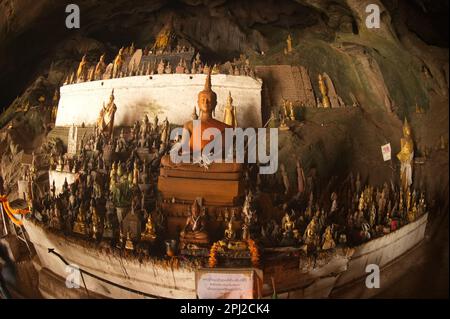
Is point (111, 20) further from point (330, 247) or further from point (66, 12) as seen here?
point (330, 247)

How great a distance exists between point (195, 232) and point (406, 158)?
469 centimetres

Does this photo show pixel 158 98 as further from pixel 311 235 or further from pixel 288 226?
pixel 311 235

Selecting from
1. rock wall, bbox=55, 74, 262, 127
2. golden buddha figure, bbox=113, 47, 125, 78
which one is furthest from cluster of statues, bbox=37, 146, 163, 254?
golden buddha figure, bbox=113, 47, 125, 78

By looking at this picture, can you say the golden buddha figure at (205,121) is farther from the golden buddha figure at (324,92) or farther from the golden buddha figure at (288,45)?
the golden buddha figure at (324,92)

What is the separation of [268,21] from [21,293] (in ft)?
25.7

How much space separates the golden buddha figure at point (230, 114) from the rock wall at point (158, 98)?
8 centimetres

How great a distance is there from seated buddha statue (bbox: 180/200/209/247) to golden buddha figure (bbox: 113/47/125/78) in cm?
349

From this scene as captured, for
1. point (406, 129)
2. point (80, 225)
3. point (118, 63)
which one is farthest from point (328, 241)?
point (118, 63)

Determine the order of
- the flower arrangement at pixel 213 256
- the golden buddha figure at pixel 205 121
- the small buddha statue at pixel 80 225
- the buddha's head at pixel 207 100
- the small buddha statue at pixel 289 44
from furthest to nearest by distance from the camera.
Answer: the small buddha statue at pixel 289 44, the buddha's head at pixel 207 100, the golden buddha figure at pixel 205 121, the small buddha statue at pixel 80 225, the flower arrangement at pixel 213 256

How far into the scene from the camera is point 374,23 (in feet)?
Result: 29.6

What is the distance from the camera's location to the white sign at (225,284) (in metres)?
8.46

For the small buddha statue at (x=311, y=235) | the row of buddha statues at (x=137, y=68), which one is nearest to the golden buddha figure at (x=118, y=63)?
the row of buddha statues at (x=137, y=68)

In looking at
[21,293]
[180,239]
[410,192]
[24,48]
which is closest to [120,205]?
[180,239]

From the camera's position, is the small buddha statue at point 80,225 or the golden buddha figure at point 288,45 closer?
the small buddha statue at point 80,225
